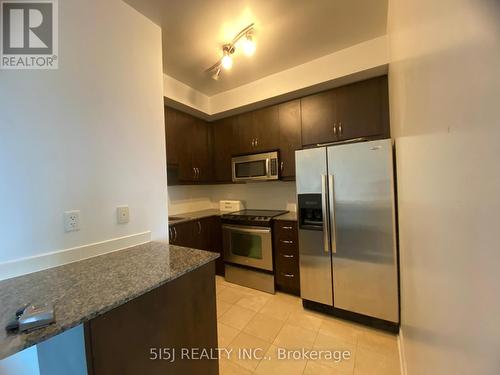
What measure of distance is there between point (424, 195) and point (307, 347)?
4.86 feet

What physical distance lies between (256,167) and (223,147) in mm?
643

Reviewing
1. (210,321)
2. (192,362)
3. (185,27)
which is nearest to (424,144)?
(210,321)

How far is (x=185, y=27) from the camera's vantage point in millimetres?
1611

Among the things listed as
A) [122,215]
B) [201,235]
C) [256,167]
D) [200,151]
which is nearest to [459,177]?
[122,215]

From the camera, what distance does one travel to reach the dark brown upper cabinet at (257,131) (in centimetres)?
253

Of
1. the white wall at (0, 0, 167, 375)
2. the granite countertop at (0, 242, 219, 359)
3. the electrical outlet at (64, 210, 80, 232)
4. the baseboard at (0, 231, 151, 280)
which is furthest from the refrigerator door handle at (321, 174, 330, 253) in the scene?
the electrical outlet at (64, 210, 80, 232)

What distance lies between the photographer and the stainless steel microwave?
2.49 meters

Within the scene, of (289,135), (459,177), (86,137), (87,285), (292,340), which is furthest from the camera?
(289,135)

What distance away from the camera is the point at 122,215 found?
4.29 ft

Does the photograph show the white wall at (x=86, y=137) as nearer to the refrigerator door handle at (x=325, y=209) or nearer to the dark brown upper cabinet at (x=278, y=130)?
the dark brown upper cabinet at (x=278, y=130)

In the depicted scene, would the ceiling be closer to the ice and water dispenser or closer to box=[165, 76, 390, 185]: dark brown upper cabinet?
box=[165, 76, 390, 185]: dark brown upper cabinet

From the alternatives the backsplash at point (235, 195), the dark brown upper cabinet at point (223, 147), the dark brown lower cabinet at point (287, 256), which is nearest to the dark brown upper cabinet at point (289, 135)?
the backsplash at point (235, 195)

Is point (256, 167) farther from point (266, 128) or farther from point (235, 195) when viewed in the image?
point (235, 195)
